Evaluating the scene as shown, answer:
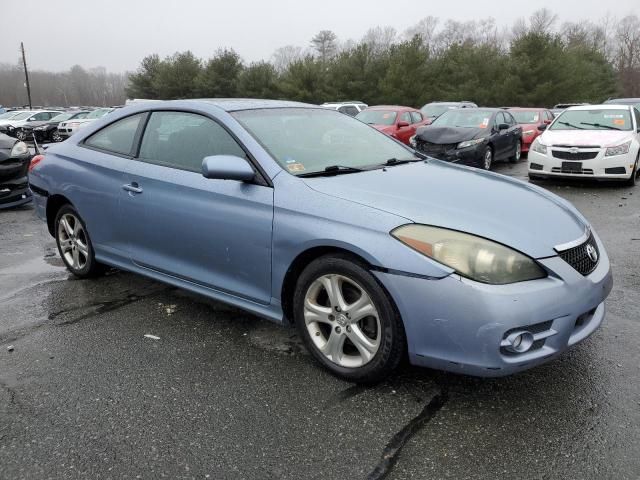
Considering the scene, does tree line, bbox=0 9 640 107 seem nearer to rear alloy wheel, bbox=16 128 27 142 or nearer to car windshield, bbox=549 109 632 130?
rear alloy wheel, bbox=16 128 27 142

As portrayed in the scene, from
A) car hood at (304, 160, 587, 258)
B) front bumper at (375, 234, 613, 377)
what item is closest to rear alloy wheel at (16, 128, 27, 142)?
car hood at (304, 160, 587, 258)

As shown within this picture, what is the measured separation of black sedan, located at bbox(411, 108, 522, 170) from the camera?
11.1 m

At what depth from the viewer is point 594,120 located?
398 inches

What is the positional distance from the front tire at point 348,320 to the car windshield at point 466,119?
33.2 ft

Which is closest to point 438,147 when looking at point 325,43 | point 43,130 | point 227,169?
point 227,169

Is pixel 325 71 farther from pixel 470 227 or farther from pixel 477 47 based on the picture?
pixel 470 227

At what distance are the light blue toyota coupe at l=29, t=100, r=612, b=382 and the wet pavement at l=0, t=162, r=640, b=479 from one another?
0.28 m

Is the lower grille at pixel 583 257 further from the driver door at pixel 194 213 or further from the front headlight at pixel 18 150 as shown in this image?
the front headlight at pixel 18 150

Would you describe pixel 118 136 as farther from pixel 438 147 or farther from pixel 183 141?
pixel 438 147

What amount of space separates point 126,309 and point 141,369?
41.4 inches

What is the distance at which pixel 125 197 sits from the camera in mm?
3924

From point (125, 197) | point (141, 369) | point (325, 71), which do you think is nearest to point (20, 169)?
point (125, 197)

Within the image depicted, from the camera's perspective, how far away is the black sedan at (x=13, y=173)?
25.9ft

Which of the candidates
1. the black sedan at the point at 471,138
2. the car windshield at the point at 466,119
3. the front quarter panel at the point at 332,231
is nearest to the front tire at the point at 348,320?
the front quarter panel at the point at 332,231
